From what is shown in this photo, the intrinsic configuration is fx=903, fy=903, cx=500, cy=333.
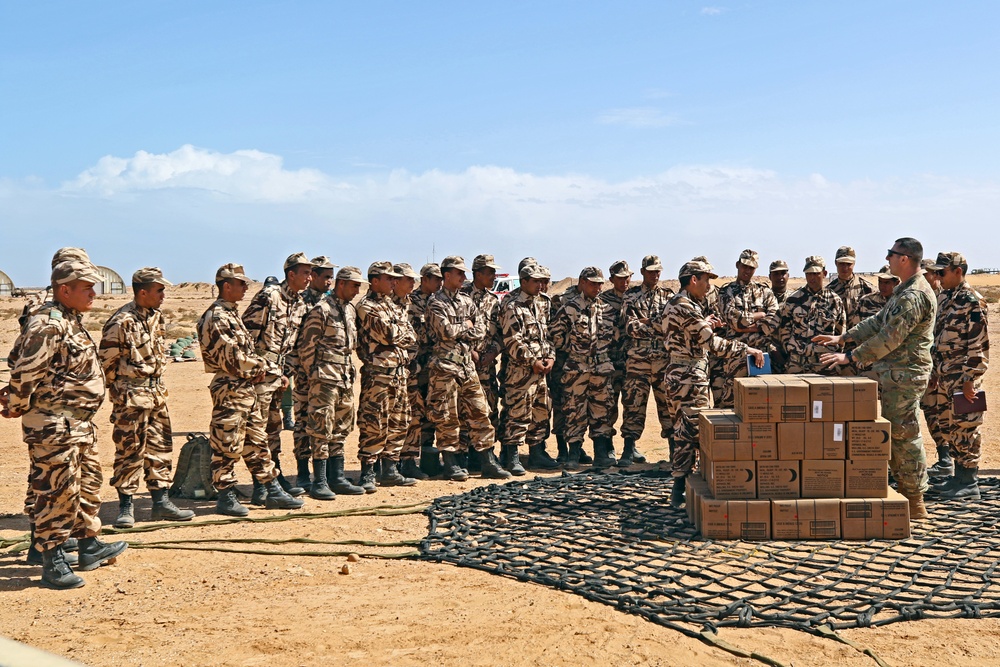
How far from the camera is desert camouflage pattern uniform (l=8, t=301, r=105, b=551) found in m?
5.69

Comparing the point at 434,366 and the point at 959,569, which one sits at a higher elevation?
the point at 434,366

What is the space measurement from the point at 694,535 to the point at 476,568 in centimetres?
171

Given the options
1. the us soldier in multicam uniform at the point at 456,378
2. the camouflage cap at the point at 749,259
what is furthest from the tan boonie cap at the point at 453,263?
the camouflage cap at the point at 749,259

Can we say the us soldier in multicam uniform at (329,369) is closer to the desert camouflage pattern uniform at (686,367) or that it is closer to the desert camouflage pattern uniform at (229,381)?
the desert camouflage pattern uniform at (229,381)

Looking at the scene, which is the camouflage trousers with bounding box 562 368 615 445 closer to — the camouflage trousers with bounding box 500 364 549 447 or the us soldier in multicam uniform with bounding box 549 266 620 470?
the us soldier in multicam uniform with bounding box 549 266 620 470

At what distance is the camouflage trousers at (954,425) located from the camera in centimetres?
821

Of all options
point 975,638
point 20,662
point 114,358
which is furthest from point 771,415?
point 20,662

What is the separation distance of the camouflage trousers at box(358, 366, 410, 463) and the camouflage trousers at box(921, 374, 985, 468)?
5.10 m

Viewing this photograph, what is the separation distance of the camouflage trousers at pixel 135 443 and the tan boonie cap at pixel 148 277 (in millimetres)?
1000

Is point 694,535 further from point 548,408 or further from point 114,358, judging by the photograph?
point 114,358

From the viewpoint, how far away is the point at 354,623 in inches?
200

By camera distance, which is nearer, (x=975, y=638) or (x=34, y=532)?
(x=975, y=638)

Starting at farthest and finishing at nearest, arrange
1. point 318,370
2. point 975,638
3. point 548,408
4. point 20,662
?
point 548,408
point 318,370
point 975,638
point 20,662

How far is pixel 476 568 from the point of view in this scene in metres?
6.14
